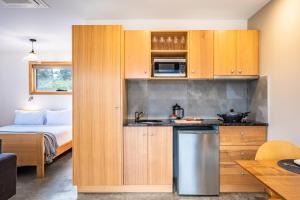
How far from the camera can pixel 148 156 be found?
2.94 m

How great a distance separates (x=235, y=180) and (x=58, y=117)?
13.7 feet

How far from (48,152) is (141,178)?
1.81 meters

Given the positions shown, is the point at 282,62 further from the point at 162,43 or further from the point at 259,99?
the point at 162,43

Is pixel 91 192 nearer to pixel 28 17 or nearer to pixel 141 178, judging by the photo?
pixel 141 178

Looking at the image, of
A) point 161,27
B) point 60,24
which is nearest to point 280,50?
point 161,27

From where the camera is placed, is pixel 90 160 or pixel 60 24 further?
pixel 60 24

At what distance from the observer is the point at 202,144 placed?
2.84 m

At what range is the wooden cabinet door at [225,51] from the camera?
310cm

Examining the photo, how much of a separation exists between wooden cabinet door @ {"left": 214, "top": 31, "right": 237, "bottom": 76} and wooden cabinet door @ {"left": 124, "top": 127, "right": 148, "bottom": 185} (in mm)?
1362

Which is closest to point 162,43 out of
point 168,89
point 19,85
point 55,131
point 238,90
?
point 168,89

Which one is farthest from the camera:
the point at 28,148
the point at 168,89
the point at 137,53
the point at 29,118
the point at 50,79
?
the point at 50,79

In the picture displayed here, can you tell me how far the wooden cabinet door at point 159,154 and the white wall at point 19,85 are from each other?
3.57 m

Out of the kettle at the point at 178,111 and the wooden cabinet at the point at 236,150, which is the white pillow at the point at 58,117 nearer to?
the kettle at the point at 178,111

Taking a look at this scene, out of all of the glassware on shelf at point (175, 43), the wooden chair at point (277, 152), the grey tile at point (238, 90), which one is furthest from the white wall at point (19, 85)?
the wooden chair at point (277, 152)
